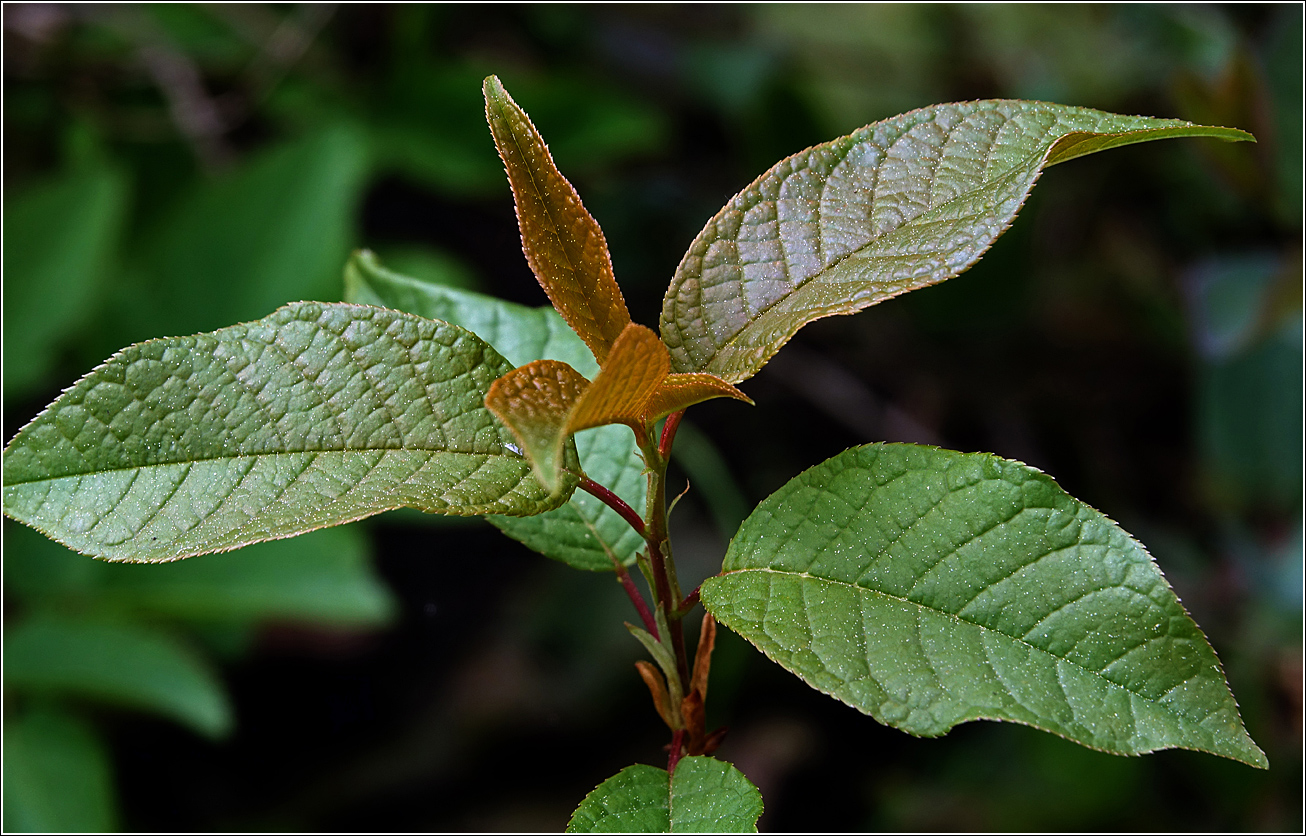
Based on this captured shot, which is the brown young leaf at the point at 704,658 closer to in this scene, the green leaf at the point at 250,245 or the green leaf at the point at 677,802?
the green leaf at the point at 677,802

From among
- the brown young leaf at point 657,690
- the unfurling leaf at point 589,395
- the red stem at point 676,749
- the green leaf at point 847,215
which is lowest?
the red stem at point 676,749

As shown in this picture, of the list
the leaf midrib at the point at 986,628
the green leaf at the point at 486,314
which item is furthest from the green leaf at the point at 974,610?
the green leaf at the point at 486,314

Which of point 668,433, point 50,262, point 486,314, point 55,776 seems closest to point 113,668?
point 55,776

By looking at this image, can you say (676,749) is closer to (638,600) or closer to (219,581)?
(638,600)

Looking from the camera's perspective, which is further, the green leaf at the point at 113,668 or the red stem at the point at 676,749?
the green leaf at the point at 113,668

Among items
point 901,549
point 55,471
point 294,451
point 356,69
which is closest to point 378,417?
point 294,451

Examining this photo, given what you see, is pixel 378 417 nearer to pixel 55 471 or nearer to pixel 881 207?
pixel 55 471

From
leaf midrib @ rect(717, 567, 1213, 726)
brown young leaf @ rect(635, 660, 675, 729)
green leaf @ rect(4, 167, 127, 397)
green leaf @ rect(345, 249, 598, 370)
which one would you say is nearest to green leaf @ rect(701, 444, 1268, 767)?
leaf midrib @ rect(717, 567, 1213, 726)
